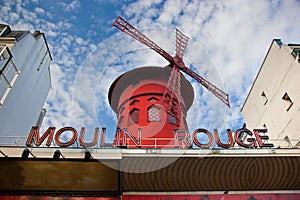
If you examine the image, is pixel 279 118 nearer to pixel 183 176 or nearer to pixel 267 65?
pixel 267 65

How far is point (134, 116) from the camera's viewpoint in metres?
11.0

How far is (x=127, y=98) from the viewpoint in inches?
469

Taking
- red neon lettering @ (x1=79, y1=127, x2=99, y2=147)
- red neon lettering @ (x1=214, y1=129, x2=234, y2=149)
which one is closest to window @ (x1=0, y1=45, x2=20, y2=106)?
red neon lettering @ (x1=79, y1=127, x2=99, y2=147)

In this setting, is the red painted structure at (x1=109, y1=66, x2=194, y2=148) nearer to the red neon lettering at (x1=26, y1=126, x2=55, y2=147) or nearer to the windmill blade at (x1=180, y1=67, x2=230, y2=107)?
the windmill blade at (x1=180, y1=67, x2=230, y2=107)

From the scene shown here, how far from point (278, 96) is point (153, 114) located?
16.8ft

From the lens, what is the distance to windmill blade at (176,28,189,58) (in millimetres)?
13781

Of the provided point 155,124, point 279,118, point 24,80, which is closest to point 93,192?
point 155,124

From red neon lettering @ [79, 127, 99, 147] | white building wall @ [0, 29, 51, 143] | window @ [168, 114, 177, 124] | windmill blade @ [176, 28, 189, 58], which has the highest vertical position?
windmill blade @ [176, 28, 189, 58]

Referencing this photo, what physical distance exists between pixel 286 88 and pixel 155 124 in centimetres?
521

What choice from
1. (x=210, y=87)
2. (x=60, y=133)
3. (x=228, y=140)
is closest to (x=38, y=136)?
(x=60, y=133)

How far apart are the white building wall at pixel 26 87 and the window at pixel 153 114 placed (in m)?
4.98

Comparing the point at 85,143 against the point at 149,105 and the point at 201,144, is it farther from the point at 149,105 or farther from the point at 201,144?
the point at 149,105

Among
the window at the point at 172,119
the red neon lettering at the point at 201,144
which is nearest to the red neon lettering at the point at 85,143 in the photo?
the red neon lettering at the point at 201,144

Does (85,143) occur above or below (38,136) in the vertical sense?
below
